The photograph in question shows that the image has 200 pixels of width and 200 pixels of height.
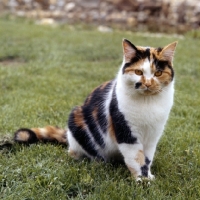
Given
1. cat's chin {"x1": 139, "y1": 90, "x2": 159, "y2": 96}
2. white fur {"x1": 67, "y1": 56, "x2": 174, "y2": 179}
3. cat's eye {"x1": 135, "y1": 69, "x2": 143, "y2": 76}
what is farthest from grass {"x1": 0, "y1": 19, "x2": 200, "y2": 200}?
cat's eye {"x1": 135, "y1": 69, "x2": 143, "y2": 76}

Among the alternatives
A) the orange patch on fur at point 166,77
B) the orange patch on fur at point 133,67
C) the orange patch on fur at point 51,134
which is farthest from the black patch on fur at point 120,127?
the orange patch on fur at point 51,134

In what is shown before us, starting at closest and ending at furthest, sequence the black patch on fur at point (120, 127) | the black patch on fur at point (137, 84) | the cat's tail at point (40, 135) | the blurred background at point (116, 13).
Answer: the black patch on fur at point (137, 84) < the black patch on fur at point (120, 127) < the cat's tail at point (40, 135) < the blurred background at point (116, 13)

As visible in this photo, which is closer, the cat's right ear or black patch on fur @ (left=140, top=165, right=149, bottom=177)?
the cat's right ear

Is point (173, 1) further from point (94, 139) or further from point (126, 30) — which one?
point (94, 139)

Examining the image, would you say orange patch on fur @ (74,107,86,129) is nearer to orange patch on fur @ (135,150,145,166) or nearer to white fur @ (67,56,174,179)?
white fur @ (67,56,174,179)

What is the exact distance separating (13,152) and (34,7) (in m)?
8.84

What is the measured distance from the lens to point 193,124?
150 inches

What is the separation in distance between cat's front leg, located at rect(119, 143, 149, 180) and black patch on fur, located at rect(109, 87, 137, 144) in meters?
0.04

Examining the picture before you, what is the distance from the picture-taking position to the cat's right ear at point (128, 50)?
2396 millimetres

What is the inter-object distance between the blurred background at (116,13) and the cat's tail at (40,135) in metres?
6.88

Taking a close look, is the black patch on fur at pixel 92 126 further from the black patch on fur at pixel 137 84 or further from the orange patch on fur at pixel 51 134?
the black patch on fur at pixel 137 84

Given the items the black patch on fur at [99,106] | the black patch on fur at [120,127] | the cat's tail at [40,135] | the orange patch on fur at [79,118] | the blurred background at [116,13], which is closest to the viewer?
the black patch on fur at [120,127]

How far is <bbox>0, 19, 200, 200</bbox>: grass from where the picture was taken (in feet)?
7.88

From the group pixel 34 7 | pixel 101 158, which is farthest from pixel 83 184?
pixel 34 7
